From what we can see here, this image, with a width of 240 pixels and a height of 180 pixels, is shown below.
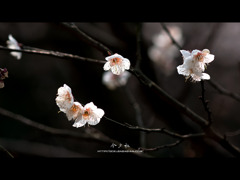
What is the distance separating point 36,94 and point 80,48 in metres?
1.61

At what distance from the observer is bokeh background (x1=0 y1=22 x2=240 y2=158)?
226cm

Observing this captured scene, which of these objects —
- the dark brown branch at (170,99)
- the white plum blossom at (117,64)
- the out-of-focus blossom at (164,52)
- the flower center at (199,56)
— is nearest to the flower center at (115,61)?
the white plum blossom at (117,64)

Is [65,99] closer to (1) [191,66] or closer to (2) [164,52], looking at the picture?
(1) [191,66]

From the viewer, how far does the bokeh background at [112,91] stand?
88.9 inches

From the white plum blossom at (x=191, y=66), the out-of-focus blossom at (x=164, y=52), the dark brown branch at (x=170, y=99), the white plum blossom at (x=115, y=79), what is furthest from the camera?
the out-of-focus blossom at (x=164, y=52)

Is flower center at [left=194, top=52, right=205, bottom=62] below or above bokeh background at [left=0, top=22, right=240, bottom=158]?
below

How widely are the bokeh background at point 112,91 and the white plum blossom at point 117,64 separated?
0.87ft

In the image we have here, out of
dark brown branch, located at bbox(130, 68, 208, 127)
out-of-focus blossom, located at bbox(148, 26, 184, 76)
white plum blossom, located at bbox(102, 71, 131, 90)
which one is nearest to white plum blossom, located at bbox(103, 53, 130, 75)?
dark brown branch, located at bbox(130, 68, 208, 127)

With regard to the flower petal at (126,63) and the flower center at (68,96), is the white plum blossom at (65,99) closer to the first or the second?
the flower center at (68,96)

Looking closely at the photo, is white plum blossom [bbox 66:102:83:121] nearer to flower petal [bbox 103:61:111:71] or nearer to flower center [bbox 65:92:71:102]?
flower center [bbox 65:92:71:102]

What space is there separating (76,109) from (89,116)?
0.05 meters

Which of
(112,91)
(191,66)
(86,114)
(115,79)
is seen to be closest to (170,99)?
(191,66)

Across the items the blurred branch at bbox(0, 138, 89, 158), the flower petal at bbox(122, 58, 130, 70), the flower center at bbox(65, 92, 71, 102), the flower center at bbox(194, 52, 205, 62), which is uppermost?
the blurred branch at bbox(0, 138, 89, 158)

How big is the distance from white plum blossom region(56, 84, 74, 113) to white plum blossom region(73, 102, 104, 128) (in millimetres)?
53
